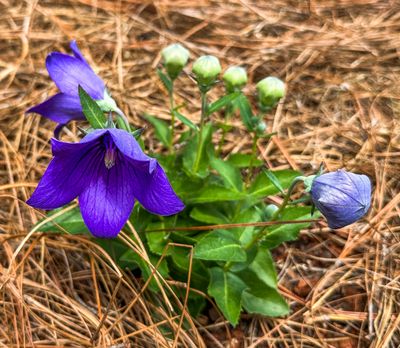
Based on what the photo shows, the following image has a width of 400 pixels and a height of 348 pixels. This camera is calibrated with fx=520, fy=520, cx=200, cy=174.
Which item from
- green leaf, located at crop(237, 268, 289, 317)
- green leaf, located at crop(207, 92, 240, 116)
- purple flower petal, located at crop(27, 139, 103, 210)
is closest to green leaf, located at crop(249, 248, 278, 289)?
green leaf, located at crop(237, 268, 289, 317)

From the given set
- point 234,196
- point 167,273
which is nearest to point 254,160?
point 234,196

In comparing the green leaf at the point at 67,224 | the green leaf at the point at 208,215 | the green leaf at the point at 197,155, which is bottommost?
the green leaf at the point at 208,215

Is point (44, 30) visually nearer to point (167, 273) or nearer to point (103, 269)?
point (103, 269)

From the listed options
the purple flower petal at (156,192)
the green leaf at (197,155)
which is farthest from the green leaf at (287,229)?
the purple flower petal at (156,192)

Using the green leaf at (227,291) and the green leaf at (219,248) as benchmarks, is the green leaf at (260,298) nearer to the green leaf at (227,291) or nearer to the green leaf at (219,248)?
the green leaf at (227,291)

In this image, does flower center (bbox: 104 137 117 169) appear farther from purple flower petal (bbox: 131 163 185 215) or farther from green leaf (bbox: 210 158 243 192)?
green leaf (bbox: 210 158 243 192)

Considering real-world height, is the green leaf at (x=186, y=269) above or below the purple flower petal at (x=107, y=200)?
below

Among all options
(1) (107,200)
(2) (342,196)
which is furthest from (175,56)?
(2) (342,196)
